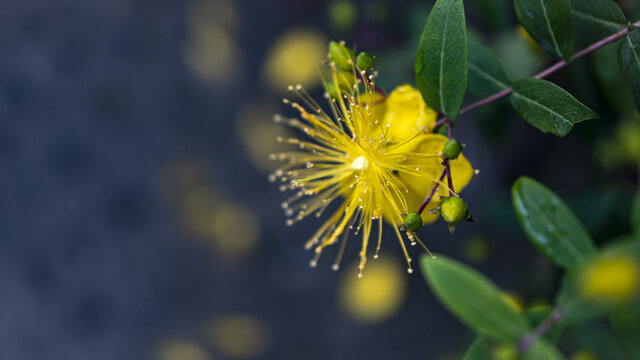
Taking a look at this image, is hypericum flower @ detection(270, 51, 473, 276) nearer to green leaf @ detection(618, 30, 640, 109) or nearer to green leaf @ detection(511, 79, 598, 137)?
green leaf @ detection(511, 79, 598, 137)

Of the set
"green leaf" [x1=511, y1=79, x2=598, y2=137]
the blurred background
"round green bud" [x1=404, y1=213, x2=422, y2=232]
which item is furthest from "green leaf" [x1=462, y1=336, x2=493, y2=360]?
the blurred background

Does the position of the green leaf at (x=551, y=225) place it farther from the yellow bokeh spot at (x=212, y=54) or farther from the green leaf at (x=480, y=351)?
the yellow bokeh spot at (x=212, y=54)

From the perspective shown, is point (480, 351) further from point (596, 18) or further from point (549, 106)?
point (596, 18)

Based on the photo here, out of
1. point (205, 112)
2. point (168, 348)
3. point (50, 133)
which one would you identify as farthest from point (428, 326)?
point (50, 133)

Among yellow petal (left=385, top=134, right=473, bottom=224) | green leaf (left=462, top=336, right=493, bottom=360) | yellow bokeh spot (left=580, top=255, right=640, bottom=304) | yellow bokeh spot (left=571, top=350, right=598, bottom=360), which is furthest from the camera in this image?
yellow bokeh spot (left=571, top=350, right=598, bottom=360)

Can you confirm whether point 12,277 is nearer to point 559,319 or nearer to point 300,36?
point 300,36

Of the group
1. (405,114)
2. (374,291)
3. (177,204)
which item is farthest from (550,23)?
(177,204)
